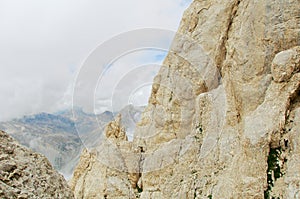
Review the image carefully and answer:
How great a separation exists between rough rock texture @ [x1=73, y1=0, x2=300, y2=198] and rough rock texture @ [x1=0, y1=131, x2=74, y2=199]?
2346 cm

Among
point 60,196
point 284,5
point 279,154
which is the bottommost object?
point 60,196

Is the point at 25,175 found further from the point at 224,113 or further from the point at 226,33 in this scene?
the point at 226,33

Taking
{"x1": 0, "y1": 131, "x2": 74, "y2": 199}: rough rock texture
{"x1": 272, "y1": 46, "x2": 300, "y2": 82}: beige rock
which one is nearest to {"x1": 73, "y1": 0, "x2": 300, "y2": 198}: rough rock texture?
{"x1": 272, "y1": 46, "x2": 300, "y2": 82}: beige rock

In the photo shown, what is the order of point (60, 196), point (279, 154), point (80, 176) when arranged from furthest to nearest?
point (80, 176), point (279, 154), point (60, 196)

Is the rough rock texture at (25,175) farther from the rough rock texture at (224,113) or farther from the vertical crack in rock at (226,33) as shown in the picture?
the vertical crack in rock at (226,33)

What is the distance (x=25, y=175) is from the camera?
26.0 ft

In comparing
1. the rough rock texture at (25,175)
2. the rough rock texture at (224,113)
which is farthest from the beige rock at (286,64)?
the rough rock texture at (25,175)

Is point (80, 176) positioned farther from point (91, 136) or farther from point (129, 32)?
point (129, 32)

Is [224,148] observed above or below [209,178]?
above

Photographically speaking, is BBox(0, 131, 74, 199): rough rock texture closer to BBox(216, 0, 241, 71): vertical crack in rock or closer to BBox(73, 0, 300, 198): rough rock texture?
BBox(73, 0, 300, 198): rough rock texture

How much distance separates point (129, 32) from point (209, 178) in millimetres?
20254

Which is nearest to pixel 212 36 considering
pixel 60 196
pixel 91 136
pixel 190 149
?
pixel 190 149

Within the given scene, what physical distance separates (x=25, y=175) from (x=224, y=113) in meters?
35.0

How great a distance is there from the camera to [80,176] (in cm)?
5959
